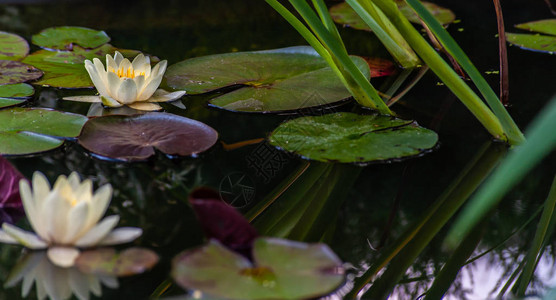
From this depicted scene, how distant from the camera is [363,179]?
1.20m

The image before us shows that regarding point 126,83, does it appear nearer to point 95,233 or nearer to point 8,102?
point 8,102

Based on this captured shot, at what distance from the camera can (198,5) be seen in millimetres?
2379

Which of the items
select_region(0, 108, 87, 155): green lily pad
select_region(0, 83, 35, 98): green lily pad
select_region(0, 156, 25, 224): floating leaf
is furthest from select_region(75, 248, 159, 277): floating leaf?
select_region(0, 83, 35, 98): green lily pad

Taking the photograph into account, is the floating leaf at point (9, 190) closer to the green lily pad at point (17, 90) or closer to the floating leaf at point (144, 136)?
the floating leaf at point (144, 136)

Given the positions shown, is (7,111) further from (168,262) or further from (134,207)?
(168,262)

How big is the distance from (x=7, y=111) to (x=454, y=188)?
3.42 feet

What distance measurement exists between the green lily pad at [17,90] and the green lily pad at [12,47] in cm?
24

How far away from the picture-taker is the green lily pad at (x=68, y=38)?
1.88 metres

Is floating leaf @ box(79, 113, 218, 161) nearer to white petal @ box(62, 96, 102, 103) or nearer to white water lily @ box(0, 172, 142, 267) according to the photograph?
white petal @ box(62, 96, 102, 103)

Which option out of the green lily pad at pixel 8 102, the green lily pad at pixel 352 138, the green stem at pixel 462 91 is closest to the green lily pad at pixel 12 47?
the green lily pad at pixel 8 102

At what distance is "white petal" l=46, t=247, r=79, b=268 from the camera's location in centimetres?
87

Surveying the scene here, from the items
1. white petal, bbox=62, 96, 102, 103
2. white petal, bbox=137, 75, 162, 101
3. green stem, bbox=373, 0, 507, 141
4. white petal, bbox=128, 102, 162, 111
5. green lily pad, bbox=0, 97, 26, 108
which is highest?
green stem, bbox=373, 0, 507, 141

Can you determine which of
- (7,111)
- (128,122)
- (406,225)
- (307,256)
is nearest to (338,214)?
(406,225)

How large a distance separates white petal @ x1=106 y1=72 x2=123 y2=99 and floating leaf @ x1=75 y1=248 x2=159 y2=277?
0.62m
